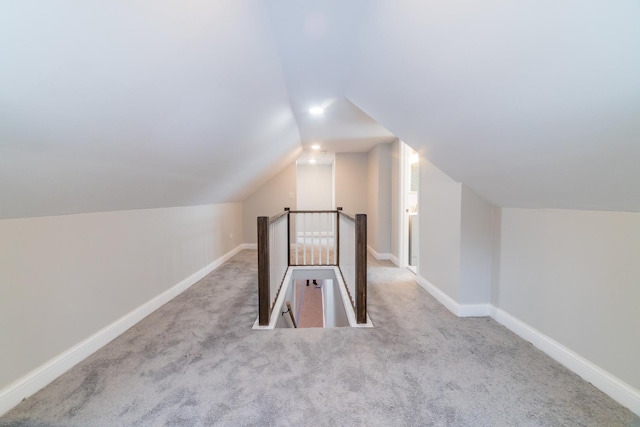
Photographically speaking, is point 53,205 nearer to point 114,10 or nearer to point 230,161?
point 114,10

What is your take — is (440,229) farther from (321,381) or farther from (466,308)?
(321,381)

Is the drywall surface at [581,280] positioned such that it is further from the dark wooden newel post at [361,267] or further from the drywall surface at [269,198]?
the drywall surface at [269,198]

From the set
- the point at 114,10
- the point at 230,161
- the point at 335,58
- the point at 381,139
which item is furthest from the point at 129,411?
the point at 381,139

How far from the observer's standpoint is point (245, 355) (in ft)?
6.12

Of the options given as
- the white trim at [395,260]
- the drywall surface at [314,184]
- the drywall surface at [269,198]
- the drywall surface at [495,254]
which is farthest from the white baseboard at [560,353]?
the drywall surface at [314,184]

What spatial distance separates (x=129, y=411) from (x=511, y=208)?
9.76 feet

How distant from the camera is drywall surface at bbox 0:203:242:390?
1.45m

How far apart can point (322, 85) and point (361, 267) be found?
1.63m

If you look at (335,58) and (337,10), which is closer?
(337,10)

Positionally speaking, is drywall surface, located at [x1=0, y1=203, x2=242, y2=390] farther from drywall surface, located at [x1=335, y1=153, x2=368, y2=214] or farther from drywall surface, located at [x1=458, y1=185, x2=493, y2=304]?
drywall surface, located at [x1=335, y1=153, x2=368, y2=214]

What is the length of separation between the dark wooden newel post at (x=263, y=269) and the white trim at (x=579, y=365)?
208 centimetres

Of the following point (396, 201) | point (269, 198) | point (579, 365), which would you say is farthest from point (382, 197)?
point (579, 365)

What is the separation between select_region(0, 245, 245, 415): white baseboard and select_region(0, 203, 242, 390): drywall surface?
1.3 inches

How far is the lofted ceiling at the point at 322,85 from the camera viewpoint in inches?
33.7
